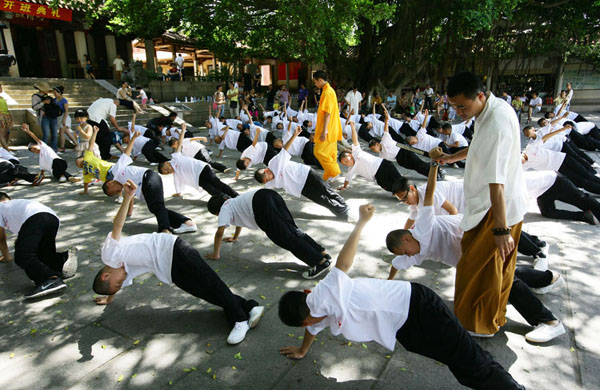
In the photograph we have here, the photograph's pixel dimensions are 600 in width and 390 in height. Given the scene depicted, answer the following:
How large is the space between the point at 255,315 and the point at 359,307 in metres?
1.07

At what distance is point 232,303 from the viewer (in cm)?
268

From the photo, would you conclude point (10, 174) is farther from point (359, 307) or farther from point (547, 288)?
point (547, 288)

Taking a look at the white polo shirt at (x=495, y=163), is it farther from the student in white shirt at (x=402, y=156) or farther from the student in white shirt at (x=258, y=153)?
the student in white shirt at (x=258, y=153)

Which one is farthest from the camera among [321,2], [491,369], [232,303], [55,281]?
[321,2]

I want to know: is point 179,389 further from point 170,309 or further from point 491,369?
point 491,369

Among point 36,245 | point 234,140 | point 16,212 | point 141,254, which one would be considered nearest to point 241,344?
point 141,254

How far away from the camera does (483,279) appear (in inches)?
89.1

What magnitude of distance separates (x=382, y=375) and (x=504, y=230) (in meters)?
1.14

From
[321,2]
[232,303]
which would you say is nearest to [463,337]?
[232,303]

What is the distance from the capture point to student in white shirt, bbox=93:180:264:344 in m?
2.55

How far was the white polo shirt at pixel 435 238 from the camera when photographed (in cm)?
264

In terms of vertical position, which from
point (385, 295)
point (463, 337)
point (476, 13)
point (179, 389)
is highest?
point (476, 13)

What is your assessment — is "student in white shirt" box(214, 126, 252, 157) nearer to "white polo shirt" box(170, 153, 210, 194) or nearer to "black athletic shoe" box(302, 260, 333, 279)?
"white polo shirt" box(170, 153, 210, 194)

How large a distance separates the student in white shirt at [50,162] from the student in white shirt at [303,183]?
164 inches
